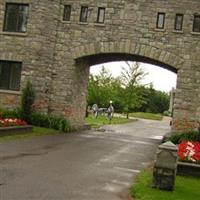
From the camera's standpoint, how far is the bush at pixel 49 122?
23.0 m

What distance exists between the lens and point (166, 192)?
1015 centimetres

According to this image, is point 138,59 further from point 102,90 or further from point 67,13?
point 102,90

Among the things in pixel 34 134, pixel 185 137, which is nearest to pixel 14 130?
pixel 34 134

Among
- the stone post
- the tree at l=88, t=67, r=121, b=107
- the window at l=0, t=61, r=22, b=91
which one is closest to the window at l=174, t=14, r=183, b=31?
the window at l=0, t=61, r=22, b=91

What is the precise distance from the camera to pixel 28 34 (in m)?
23.4

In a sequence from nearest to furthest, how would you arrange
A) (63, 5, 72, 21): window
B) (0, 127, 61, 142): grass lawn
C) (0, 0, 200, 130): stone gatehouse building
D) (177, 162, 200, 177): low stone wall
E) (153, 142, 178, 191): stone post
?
1. (153, 142, 178, 191): stone post
2. (177, 162, 200, 177): low stone wall
3. (0, 127, 61, 142): grass lawn
4. (0, 0, 200, 130): stone gatehouse building
5. (63, 5, 72, 21): window

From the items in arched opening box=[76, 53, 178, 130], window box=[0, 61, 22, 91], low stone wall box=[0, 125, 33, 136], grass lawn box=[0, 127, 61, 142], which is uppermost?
arched opening box=[76, 53, 178, 130]

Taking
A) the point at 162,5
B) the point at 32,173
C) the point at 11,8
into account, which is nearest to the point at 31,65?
the point at 11,8

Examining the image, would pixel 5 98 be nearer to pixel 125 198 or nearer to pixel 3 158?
pixel 3 158

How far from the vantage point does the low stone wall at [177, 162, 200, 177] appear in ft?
41.7

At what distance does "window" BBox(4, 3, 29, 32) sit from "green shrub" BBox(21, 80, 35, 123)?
2785 mm

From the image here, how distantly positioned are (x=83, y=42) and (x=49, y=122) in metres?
4.00

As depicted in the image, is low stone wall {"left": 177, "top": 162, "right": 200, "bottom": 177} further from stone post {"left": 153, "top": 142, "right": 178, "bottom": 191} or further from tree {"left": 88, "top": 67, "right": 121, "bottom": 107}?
tree {"left": 88, "top": 67, "right": 121, "bottom": 107}

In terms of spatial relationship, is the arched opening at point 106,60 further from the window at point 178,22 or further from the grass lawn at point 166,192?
the grass lawn at point 166,192
